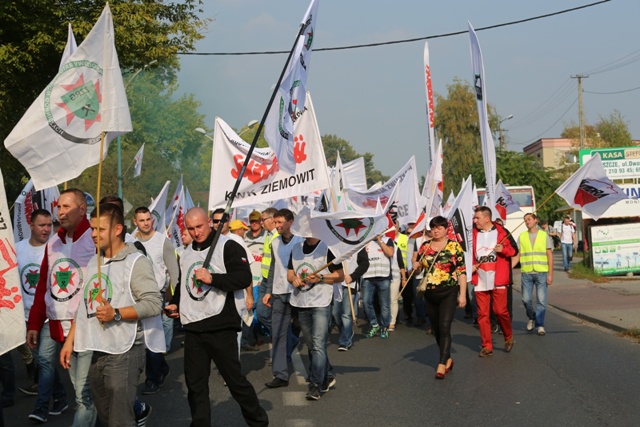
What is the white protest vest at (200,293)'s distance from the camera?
263 inches

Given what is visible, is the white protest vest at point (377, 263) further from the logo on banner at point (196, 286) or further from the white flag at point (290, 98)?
the logo on banner at point (196, 286)

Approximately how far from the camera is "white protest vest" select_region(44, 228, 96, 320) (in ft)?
21.5

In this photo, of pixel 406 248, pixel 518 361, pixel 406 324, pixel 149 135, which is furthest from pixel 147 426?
pixel 149 135

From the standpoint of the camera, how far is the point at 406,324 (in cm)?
1562

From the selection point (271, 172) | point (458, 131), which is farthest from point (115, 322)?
point (458, 131)

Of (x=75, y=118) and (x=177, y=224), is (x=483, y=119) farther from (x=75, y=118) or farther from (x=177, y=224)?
(x=75, y=118)

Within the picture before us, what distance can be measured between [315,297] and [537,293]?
19.3ft

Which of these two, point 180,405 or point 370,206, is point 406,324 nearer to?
point 370,206

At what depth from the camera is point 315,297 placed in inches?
341

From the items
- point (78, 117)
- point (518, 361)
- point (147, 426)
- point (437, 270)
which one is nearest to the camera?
point (78, 117)

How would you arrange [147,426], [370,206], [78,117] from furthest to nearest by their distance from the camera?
[370,206] → [147,426] → [78,117]

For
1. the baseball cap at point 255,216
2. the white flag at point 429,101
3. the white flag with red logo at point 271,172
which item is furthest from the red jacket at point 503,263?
the white flag at point 429,101

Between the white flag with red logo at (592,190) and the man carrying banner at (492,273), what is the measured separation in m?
2.24

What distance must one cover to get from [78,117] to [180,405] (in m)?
3.00
